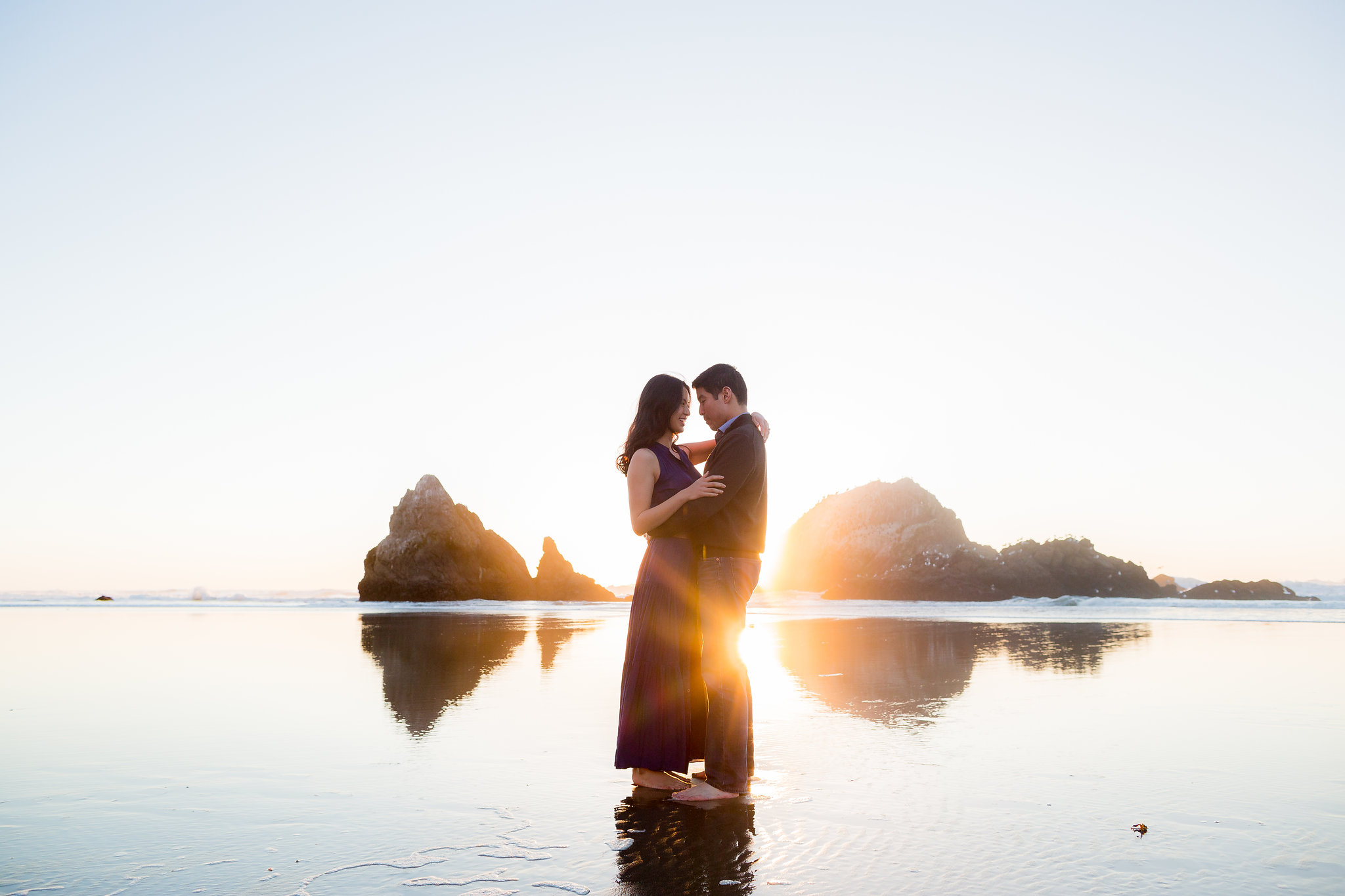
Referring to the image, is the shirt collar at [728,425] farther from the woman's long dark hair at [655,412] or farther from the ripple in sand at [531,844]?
the ripple in sand at [531,844]

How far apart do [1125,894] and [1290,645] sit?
11223 millimetres

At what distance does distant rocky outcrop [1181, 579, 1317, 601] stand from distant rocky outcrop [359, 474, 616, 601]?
2637 centimetres

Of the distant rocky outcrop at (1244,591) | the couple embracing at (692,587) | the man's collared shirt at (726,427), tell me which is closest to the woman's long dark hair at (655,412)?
the couple embracing at (692,587)

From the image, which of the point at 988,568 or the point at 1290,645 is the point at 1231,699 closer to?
the point at 1290,645

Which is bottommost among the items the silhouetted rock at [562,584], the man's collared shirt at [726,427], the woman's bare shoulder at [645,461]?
the silhouetted rock at [562,584]

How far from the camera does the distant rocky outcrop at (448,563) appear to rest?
126 feet

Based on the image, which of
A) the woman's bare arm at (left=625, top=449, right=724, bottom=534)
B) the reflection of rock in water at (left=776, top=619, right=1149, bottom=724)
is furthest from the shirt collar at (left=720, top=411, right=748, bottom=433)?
the reflection of rock in water at (left=776, top=619, right=1149, bottom=724)

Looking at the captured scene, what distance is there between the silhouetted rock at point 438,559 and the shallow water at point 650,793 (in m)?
30.6

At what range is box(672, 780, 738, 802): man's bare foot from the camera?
3.54 m

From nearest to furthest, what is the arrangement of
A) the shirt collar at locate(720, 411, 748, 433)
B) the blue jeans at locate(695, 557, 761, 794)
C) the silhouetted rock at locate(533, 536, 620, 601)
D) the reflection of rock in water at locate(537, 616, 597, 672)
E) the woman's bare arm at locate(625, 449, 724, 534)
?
the blue jeans at locate(695, 557, 761, 794) → the woman's bare arm at locate(625, 449, 724, 534) → the shirt collar at locate(720, 411, 748, 433) → the reflection of rock in water at locate(537, 616, 597, 672) → the silhouetted rock at locate(533, 536, 620, 601)

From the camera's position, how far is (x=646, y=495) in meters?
4.09

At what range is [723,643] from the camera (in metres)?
3.85

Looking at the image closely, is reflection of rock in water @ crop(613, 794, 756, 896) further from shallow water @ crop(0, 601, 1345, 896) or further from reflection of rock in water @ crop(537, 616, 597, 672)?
reflection of rock in water @ crop(537, 616, 597, 672)

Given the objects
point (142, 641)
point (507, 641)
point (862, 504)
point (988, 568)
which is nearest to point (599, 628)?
point (507, 641)
